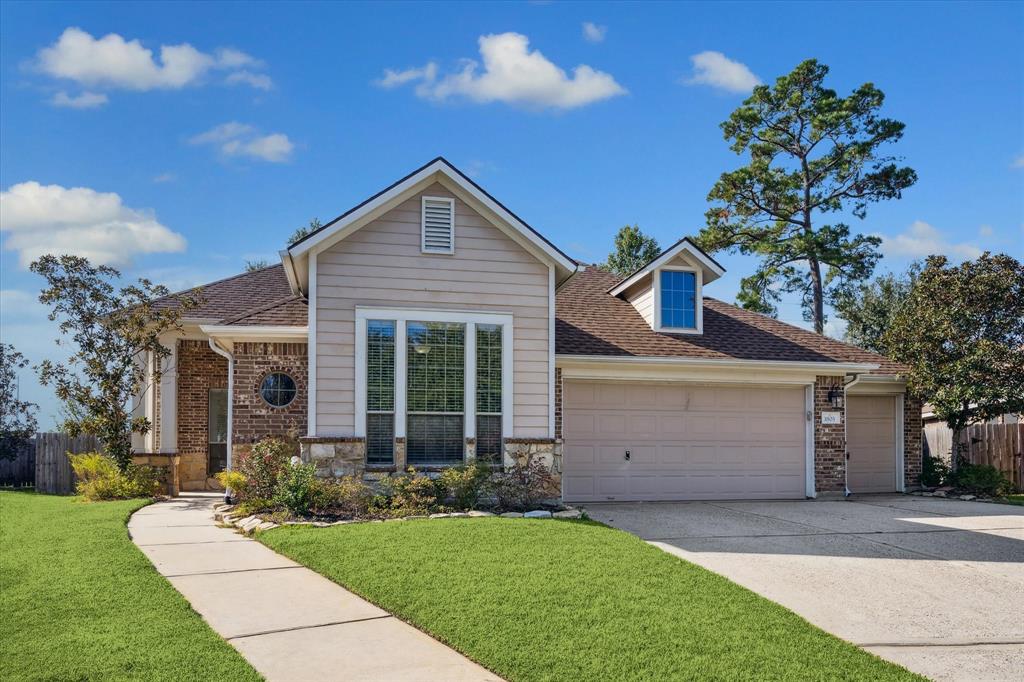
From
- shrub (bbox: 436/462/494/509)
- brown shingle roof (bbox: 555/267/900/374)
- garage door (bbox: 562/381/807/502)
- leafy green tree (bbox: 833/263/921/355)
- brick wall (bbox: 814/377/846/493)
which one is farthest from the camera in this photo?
leafy green tree (bbox: 833/263/921/355)

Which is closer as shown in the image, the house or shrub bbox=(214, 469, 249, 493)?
the house

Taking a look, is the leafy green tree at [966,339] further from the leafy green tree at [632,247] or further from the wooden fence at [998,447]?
the leafy green tree at [632,247]

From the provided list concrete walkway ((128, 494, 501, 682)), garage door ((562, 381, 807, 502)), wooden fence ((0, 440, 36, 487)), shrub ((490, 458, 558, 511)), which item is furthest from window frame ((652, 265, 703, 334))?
wooden fence ((0, 440, 36, 487))

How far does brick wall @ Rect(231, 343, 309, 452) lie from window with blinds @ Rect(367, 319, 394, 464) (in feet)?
5.38

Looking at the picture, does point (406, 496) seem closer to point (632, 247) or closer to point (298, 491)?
point (298, 491)

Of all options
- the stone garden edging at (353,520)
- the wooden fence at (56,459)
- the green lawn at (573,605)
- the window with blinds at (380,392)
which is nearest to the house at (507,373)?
the window with blinds at (380,392)

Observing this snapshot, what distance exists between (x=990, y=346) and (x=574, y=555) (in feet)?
44.7

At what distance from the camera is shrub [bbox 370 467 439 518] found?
11625 millimetres

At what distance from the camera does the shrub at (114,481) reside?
1528 centimetres

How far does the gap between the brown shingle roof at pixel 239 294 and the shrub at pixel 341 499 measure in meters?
6.65

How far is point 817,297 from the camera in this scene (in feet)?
101

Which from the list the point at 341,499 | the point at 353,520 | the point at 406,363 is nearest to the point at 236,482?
the point at 341,499

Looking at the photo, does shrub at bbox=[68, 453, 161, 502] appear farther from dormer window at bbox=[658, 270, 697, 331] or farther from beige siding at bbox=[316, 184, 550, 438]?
dormer window at bbox=[658, 270, 697, 331]

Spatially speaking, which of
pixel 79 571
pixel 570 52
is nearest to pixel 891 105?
pixel 570 52
